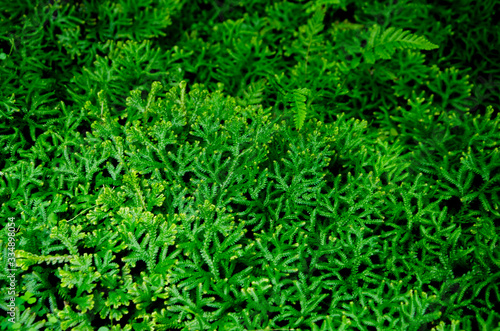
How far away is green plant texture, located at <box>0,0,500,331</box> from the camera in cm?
221

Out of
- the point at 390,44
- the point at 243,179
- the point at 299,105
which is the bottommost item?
the point at 243,179

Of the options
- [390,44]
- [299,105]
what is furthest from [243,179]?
[390,44]

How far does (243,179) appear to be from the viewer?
267 cm

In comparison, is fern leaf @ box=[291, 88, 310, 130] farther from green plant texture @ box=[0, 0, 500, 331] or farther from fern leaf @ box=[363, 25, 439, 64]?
fern leaf @ box=[363, 25, 439, 64]

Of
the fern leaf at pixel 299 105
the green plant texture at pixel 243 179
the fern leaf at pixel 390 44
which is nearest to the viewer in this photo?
the green plant texture at pixel 243 179

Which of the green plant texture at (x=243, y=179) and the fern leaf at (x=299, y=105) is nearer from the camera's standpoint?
the green plant texture at (x=243, y=179)

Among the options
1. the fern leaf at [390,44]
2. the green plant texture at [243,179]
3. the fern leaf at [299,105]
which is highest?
the fern leaf at [390,44]

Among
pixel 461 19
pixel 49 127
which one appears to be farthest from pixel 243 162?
pixel 461 19

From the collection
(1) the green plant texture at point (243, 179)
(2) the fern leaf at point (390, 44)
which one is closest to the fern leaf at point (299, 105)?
(1) the green plant texture at point (243, 179)

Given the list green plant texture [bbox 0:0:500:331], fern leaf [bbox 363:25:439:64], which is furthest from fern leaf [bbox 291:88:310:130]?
fern leaf [bbox 363:25:439:64]

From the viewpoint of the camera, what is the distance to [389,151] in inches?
117

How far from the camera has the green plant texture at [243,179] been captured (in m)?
2.21

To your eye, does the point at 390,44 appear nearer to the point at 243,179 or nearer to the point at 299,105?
the point at 299,105

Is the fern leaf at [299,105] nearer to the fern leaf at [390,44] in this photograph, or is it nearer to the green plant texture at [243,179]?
the green plant texture at [243,179]
